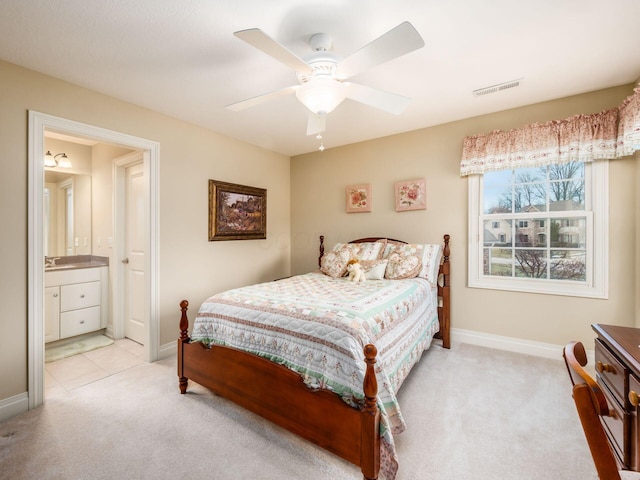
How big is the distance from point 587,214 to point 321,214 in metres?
2.95

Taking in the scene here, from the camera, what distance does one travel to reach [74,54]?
6.59 ft

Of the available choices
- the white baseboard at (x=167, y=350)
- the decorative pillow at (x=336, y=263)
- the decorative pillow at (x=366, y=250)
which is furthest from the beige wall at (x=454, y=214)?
the white baseboard at (x=167, y=350)

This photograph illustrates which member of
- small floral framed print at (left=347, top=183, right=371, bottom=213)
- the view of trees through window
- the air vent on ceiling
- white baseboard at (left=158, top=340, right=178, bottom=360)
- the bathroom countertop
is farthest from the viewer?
small floral framed print at (left=347, top=183, right=371, bottom=213)

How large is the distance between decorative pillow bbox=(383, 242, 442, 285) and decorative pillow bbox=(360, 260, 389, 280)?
24 cm

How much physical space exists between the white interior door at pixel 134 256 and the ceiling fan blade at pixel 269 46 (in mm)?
2553

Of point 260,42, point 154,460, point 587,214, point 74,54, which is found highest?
point 74,54

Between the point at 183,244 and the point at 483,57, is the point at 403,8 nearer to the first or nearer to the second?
the point at 483,57

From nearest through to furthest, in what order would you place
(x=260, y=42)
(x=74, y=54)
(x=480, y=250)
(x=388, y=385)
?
(x=260, y=42) < (x=388, y=385) < (x=74, y=54) < (x=480, y=250)

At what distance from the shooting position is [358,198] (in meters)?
3.98

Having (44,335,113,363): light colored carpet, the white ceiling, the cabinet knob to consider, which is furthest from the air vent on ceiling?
(44,335,113,363): light colored carpet

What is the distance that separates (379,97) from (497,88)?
1.34 m

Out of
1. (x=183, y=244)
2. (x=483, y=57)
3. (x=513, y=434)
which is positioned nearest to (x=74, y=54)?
(x=183, y=244)

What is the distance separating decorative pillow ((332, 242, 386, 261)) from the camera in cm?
346

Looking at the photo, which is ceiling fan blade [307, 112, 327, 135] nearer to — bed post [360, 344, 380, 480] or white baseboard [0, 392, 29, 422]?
bed post [360, 344, 380, 480]
